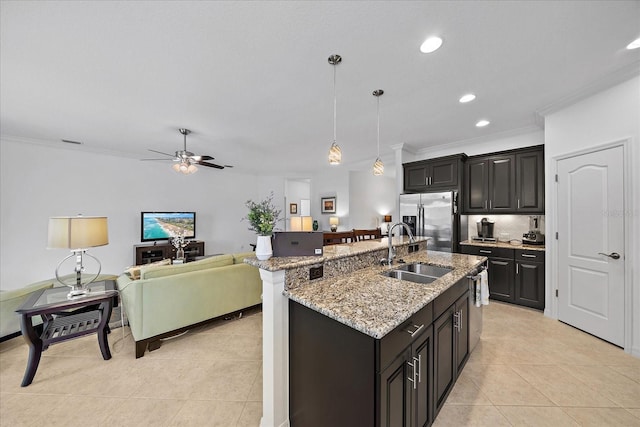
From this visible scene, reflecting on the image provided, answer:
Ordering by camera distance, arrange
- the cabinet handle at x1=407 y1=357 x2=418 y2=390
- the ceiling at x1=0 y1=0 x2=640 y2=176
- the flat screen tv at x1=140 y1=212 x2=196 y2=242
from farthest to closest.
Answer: the flat screen tv at x1=140 y1=212 x2=196 y2=242, the ceiling at x1=0 y1=0 x2=640 y2=176, the cabinet handle at x1=407 y1=357 x2=418 y2=390

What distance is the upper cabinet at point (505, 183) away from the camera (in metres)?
3.38

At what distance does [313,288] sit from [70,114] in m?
4.12

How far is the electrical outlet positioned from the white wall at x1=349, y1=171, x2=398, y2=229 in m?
4.98

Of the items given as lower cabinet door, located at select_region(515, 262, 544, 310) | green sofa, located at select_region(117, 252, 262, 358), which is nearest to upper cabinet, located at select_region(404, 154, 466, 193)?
lower cabinet door, located at select_region(515, 262, 544, 310)

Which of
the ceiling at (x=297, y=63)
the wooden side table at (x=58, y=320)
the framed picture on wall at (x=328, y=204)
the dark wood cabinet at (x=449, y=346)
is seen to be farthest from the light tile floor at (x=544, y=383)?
the framed picture on wall at (x=328, y=204)

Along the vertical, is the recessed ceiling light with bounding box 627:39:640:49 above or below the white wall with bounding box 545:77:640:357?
above

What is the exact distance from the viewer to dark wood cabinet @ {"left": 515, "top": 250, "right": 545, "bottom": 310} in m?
3.19

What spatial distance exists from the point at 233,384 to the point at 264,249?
4.19ft

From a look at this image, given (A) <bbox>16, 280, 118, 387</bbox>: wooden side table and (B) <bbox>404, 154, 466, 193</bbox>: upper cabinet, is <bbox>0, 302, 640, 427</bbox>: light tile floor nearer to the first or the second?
(A) <bbox>16, 280, 118, 387</bbox>: wooden side table

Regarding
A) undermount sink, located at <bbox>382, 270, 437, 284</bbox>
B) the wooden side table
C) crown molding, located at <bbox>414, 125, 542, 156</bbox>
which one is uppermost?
crown molding, located at <bbox>414, 125, 542, 156</bbox>

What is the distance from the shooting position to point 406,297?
4.40 ft

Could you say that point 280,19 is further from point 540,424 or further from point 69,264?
point 69,264

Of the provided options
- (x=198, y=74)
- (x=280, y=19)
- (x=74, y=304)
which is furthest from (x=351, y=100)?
(x=74, y=304)

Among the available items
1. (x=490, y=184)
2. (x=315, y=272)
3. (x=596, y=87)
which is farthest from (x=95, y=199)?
(x=596, y=87)
